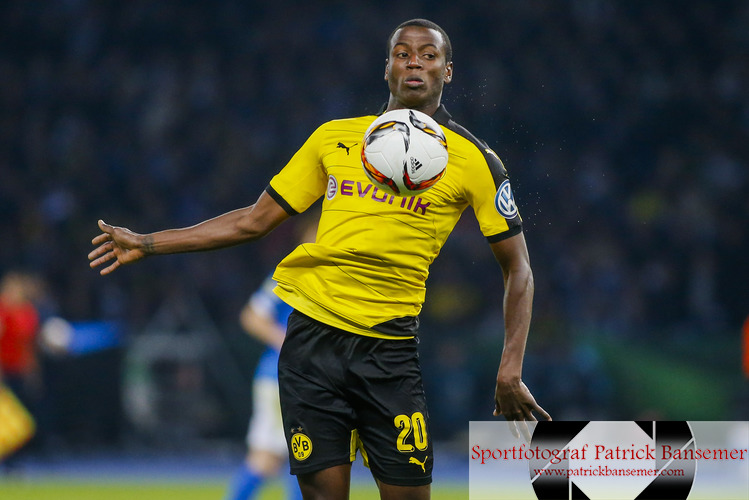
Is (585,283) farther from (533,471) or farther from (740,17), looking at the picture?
(533,471)

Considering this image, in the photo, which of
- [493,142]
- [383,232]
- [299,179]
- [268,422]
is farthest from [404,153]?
[493,142]

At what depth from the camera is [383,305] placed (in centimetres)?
430

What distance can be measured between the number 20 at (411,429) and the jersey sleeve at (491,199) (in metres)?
0.78

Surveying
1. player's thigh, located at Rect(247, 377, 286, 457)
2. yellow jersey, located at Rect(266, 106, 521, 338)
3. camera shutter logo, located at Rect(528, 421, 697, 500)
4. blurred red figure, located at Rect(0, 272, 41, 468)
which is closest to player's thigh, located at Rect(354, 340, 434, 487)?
Result: yellow jersey, located at Rect(266, 106, 521, 338)

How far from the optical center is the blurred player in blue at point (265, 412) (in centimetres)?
752

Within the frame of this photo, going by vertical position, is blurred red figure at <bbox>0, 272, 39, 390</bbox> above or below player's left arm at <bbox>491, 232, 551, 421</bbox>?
above

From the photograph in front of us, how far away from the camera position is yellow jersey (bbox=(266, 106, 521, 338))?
4254mm

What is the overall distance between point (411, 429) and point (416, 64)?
1454 millimetres

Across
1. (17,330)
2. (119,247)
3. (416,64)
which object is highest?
(416,64)

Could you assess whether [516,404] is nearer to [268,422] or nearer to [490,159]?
[490,159]

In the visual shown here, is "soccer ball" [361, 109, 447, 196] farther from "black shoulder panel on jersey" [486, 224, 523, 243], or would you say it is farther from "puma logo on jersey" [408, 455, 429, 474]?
"puma logo on jersey" [408, 455, 429, 474]

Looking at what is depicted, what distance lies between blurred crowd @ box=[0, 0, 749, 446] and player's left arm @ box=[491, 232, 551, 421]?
7.47 metres

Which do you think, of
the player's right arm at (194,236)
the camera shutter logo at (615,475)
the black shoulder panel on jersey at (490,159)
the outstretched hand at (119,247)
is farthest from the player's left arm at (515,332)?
the outstretched hand at (119,247)

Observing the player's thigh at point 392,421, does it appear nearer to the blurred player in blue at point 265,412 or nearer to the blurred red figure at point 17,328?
the blurred player in blue at point 265,412
